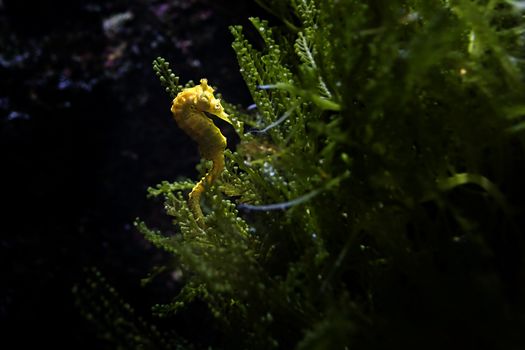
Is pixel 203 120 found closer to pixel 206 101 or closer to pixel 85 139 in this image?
pixel 206 101

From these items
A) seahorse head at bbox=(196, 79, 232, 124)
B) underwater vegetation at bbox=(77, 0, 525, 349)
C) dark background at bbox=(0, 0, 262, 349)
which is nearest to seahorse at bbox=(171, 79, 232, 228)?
seahorse head at bbox=(196, 79, 232, 124)

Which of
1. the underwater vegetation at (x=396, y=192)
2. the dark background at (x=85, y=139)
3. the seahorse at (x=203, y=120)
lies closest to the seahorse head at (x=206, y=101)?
the seahorse at (x=203, y=120)

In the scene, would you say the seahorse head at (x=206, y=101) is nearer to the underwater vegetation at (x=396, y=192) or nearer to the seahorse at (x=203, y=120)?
the seahorse at (x=203, y=120)

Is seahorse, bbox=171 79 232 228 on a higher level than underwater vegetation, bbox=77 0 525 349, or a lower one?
higher

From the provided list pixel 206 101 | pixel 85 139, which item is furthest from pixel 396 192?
pixel 85 139

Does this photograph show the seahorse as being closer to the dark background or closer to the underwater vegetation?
the underwater vegetation
